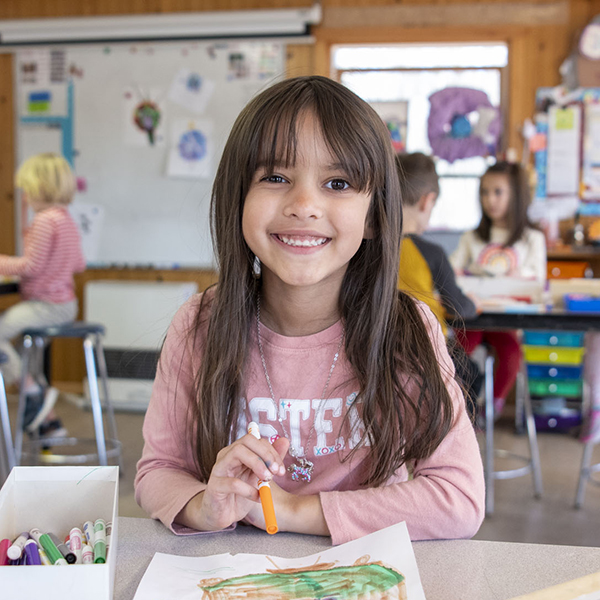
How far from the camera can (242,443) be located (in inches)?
→ 28.0

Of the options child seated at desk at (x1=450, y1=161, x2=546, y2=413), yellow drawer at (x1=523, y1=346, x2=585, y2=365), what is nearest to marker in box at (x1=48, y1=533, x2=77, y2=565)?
child seated at desk at (x1=450, y1=161, x2=546, y2=413)

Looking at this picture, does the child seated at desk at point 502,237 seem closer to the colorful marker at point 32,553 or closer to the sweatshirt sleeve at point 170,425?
the sweatshirt sleeve at point 170,425

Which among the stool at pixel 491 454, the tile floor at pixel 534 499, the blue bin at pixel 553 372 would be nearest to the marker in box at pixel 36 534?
the tile floor at pixel 534 499

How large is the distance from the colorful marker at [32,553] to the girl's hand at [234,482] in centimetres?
19

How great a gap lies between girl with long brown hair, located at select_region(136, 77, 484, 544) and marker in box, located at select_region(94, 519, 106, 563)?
4.8 inches

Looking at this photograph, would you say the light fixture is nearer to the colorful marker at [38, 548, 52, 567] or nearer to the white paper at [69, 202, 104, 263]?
the white paper at [69, 202, 104, 263]

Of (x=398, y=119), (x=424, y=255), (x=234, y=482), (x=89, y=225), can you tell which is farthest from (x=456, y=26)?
(x=234, y=482)

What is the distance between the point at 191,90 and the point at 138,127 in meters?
0.38

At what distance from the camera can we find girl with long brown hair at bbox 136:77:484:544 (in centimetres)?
83

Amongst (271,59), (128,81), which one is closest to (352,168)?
(271,59)

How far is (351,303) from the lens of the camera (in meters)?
1.01

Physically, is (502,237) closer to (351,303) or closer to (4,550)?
(351,303)

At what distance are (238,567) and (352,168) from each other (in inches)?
19.2

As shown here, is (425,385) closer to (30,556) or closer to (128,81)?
(30,556)
